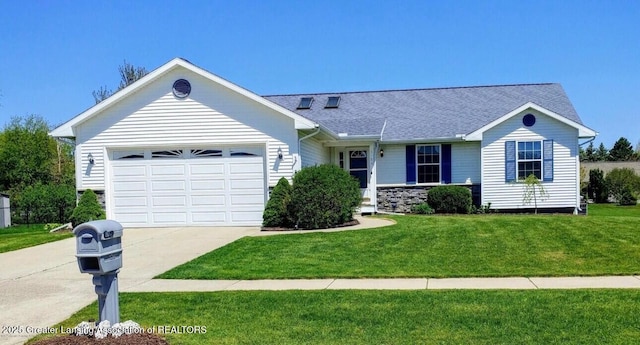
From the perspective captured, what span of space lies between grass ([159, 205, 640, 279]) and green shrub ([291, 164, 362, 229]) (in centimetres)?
137

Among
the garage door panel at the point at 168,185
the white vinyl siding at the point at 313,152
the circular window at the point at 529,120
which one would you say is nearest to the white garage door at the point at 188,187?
the garage door panel at the point at 168,185

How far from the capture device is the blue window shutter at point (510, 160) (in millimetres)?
20281

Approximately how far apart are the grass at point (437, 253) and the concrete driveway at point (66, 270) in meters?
0.78

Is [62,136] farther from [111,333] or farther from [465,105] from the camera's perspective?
[465,105]

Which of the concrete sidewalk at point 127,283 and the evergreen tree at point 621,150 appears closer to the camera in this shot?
the concrete sidewalk at point 127,283

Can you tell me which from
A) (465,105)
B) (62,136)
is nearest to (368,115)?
(465,105)

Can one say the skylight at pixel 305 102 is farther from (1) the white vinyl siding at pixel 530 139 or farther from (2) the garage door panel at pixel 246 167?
(2) the garage door panel at pixel 246 167

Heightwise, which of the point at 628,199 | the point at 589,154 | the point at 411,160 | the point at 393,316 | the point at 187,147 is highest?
the point at 589,154

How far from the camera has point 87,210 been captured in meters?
16.0

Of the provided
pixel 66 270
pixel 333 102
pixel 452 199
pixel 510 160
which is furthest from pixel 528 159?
pixel 66 270

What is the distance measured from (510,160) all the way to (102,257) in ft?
58.4

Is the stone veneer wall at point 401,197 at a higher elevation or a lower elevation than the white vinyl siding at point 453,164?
lower

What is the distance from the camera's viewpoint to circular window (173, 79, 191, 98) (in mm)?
16516

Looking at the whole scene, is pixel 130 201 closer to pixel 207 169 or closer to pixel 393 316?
pixel 207 169
